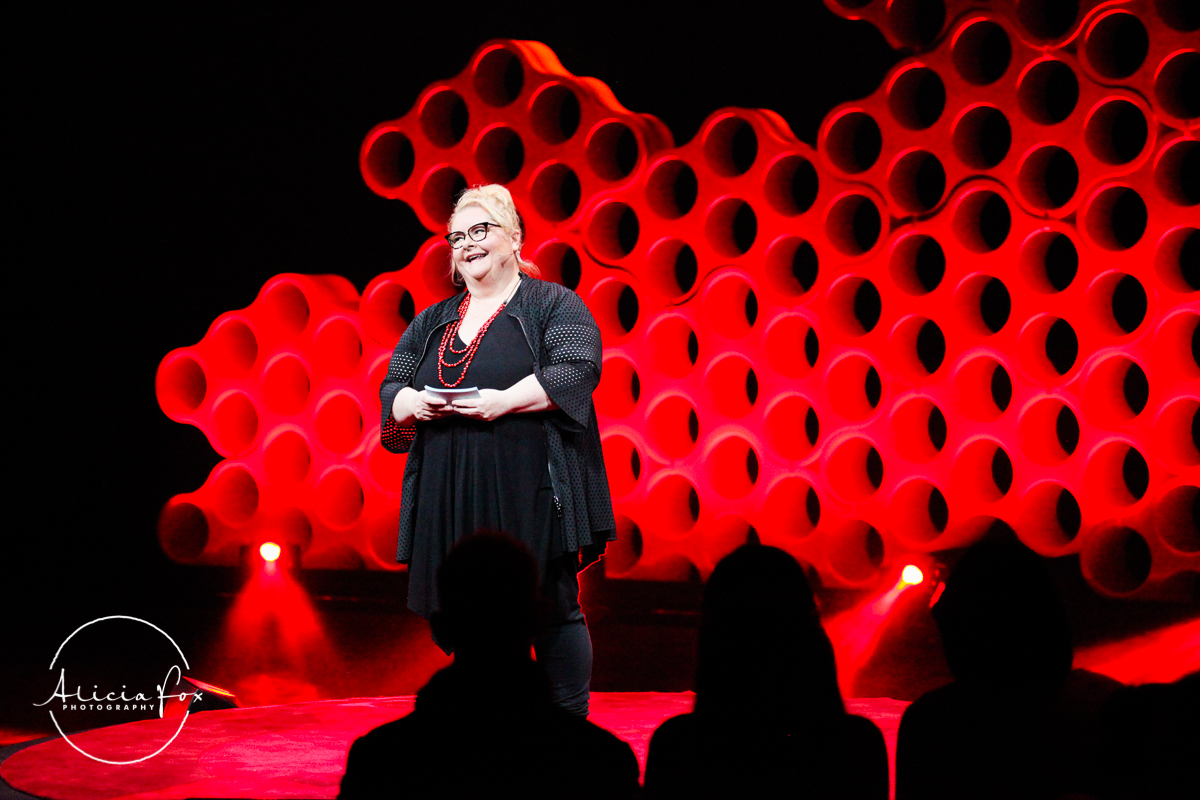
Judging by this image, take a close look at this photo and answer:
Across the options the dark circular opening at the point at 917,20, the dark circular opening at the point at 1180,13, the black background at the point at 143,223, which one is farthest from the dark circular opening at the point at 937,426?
the black background at the point at 143,223

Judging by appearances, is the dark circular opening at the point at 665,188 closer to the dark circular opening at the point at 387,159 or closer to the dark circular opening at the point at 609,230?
the dark circular opening at the point at 609,230

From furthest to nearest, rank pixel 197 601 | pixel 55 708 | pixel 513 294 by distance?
pixel 197 601 < pixel 55 708 < pixel 513 294

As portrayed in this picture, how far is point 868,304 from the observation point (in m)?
3.37

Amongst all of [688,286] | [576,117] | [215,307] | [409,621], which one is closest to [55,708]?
[409,621]

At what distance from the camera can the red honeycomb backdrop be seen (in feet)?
9.35

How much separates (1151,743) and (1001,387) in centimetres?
228

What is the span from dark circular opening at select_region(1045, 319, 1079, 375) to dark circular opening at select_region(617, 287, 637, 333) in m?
1.19

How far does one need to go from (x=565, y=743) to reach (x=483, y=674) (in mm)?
96

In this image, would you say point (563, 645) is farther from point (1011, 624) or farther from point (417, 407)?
point (1011, 624)

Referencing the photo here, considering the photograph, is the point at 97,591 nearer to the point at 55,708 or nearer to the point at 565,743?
the point at 55,708

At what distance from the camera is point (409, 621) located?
380cm

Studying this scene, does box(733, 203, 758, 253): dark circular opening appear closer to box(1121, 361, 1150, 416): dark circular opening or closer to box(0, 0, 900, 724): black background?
box(1121, 361, 1150, 416): dark circular opening

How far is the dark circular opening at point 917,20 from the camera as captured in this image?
123 inches

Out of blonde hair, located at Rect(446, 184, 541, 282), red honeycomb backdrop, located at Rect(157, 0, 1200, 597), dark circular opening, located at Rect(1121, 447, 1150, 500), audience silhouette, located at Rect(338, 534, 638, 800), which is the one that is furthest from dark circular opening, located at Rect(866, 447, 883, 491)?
audience silhouette, located at Rect(338, 534, 638, 800)
